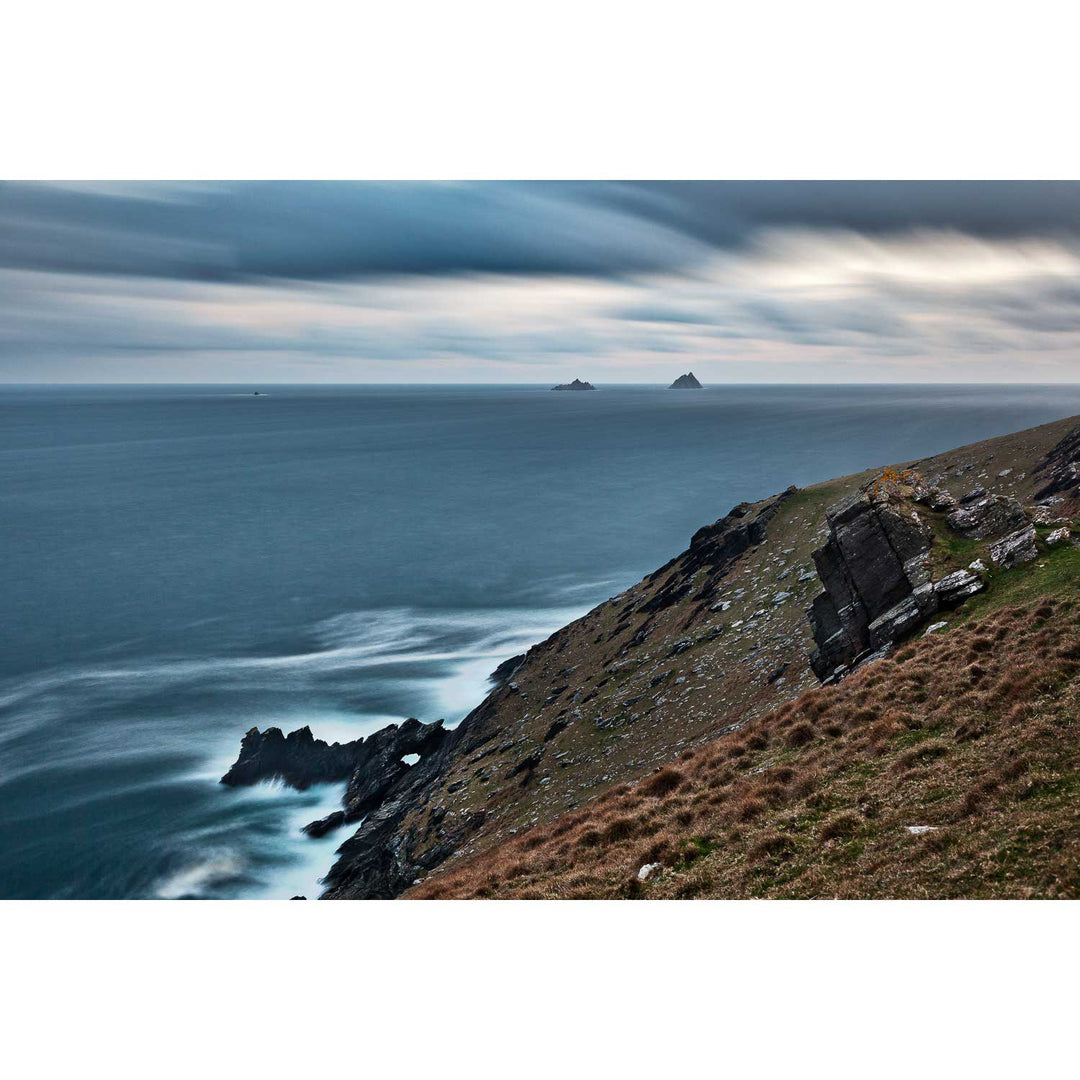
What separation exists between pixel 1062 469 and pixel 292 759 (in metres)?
41.1

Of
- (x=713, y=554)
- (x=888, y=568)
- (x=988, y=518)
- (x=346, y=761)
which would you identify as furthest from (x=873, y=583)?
(x=346, y=761)

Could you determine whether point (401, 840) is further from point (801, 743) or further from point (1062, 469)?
point (1062, 469)

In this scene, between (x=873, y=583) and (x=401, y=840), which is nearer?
(x=873, y=583)

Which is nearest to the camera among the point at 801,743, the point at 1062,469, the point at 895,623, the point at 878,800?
the point at 878,800

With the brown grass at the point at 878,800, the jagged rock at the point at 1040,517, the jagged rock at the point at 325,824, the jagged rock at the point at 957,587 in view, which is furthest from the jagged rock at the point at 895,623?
the jagged rock at the point at 325,824

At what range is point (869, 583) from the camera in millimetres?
18766

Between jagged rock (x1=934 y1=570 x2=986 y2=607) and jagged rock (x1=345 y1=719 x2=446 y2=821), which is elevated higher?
jagged rock (x1=934 y1=570 x2=986 y2=607)

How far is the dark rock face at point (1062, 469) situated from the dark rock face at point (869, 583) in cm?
1273

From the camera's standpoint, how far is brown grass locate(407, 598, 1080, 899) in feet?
26.1

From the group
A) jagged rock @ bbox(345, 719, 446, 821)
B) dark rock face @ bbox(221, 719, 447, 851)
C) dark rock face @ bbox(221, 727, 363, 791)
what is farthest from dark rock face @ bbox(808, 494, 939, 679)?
dark rock face @ bbox(221, 727, 363, 791)

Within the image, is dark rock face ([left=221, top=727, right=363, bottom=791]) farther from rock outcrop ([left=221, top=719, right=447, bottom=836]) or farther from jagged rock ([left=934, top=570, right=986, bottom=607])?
jagged rock ([left=934, top=570, right=986, bottom=607])

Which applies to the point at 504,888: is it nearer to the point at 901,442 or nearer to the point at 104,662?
the point at 104,662

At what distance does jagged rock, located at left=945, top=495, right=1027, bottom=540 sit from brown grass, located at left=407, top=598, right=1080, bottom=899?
4.81 meters

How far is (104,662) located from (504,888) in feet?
164
